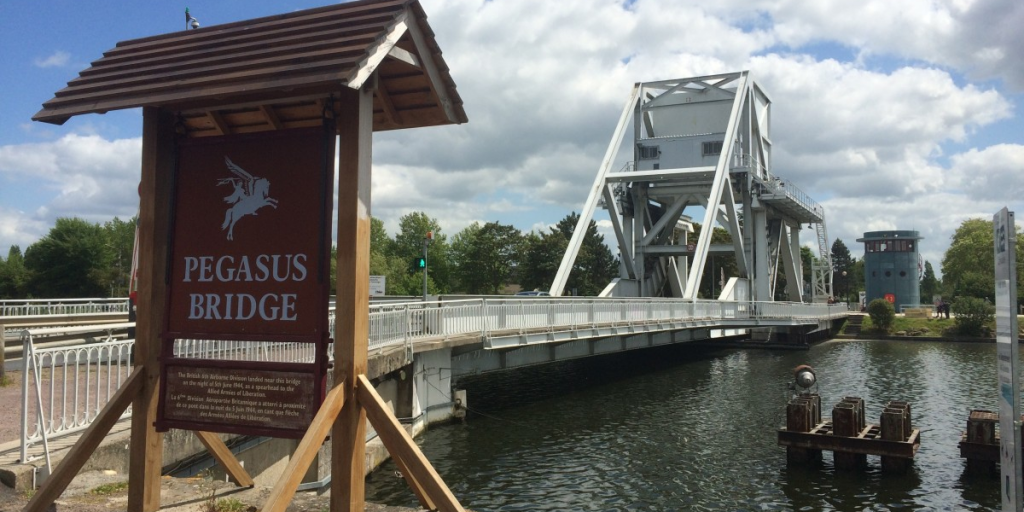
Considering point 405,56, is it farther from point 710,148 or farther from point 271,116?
point 710,148

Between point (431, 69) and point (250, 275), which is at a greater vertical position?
point (431, 69)

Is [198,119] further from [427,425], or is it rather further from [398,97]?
[427,425]

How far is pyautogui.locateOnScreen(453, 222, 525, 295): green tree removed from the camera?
74688mm

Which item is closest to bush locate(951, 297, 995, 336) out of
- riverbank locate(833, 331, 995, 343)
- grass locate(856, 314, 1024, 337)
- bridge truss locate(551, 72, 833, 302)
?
riverbank locate(833, 331, 995, 343)

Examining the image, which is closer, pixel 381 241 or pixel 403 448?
pixel 403 448

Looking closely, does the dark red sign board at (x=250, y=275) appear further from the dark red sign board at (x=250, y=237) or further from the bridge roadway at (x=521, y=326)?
the bridge roadway at (x=521, y=326)

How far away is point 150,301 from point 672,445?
1379cm

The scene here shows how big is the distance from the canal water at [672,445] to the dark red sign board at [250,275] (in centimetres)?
690

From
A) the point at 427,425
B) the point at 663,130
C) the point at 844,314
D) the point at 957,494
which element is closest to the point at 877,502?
the point at 957,494

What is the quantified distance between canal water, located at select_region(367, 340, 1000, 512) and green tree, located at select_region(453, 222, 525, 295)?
42.5m

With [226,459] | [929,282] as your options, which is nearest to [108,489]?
[226,459]

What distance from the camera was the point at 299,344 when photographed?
12758 millimetres

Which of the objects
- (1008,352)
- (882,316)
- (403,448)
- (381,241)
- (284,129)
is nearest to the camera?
(1008,352)

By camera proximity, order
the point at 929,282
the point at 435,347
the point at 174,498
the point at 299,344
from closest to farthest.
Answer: the point at 174,498 → the point at 299,344 → the point at 435,347 → the point at 929,282
